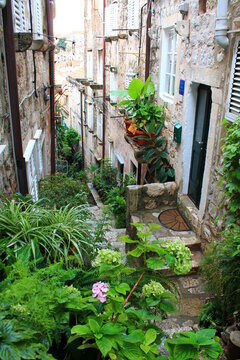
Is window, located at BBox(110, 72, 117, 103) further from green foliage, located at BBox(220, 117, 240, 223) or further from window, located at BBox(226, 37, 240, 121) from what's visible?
green foliage, located at BBox(220, 117, 240, 223)

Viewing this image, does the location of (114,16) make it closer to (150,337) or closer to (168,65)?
(168,65)

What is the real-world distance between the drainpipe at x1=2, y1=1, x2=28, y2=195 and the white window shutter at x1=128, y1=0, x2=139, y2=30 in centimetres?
557

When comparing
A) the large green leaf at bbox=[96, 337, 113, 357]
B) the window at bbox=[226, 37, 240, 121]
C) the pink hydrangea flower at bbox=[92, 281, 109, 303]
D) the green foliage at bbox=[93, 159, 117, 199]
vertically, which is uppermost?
the window at bbox=[226, 37, 240, 121]

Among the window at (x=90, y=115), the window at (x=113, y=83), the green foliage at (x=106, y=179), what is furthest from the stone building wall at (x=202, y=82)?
the window at (x=90, y=115)

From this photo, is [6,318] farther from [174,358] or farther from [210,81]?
[210,81]

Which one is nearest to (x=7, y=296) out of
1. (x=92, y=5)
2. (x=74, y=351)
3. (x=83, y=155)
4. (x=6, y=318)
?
(x=6, y=318)

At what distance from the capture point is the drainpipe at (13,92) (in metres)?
4.18

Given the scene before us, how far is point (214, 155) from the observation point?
4570 millimetres

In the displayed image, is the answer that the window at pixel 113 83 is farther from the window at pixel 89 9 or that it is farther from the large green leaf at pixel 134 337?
the large green leaf at pixel 134 337

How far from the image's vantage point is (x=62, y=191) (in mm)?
6438

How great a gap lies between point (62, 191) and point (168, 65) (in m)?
3.56

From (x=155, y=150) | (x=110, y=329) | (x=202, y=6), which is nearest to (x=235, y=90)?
(x=202, y=6)

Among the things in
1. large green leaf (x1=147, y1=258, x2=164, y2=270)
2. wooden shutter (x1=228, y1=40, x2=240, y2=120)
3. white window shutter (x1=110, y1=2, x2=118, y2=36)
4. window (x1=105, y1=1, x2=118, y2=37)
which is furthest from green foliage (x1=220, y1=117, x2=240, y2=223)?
white window shutter (x1=110, y1=2, x2=118, y2=36)

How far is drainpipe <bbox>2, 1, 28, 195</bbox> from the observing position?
4184mm
